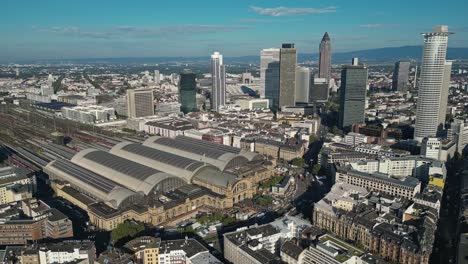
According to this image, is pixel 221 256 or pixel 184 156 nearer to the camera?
pixel 221 256

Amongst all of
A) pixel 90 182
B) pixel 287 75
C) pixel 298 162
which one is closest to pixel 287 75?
pixel 287 75

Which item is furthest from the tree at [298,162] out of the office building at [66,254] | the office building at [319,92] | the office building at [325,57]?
the office building at [325,57]

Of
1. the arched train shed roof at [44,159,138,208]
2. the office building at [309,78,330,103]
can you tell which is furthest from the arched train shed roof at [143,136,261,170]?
the office building at [309,78,330,103]

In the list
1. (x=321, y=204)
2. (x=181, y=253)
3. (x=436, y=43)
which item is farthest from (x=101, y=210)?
(x=436, y=43)

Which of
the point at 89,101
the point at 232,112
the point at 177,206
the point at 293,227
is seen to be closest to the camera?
the point at 293,227

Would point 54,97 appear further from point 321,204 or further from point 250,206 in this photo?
point 321,204

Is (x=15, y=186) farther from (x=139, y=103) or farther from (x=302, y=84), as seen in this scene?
(x=302, y=84)
